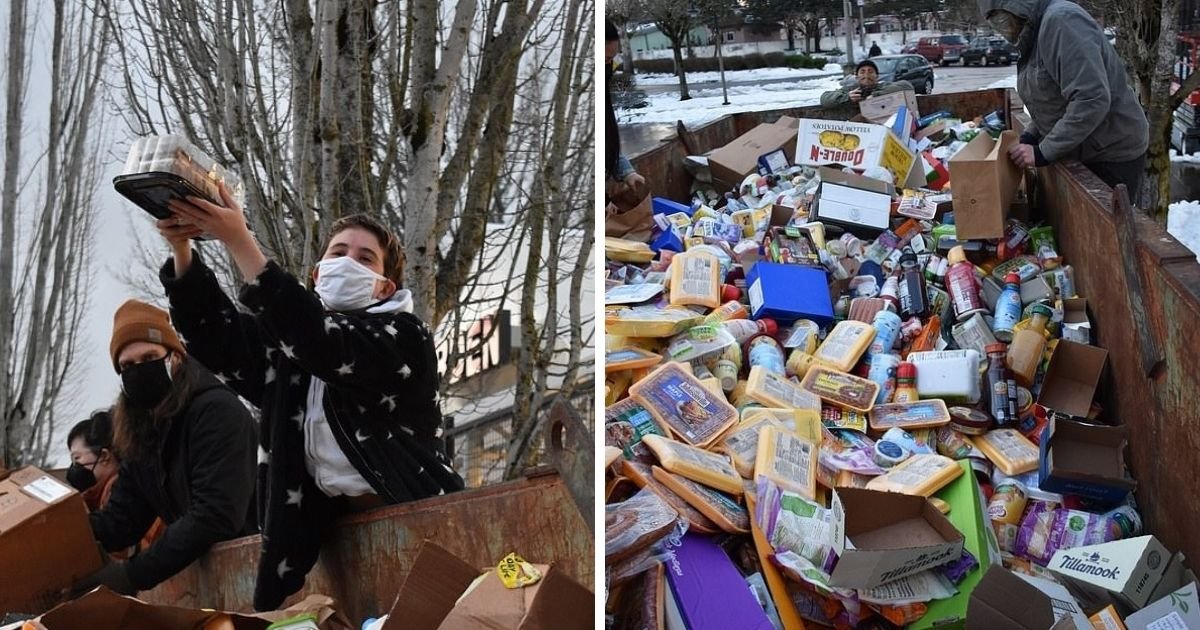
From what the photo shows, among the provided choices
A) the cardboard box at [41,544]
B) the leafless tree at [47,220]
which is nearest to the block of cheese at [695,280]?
the leafless tree at [47,220]

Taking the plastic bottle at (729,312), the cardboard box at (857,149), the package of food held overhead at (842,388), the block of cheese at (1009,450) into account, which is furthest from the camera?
the cardboard box at (857,149)

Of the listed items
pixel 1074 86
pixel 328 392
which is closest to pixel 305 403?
pixel 328 392

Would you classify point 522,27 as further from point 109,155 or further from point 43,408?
point 43,408

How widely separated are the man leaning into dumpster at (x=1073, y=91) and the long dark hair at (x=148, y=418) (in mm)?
2583

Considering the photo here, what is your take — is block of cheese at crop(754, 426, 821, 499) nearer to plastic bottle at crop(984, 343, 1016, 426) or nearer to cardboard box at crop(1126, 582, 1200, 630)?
plastic bottle at crop(984, 343, 1016, 426)

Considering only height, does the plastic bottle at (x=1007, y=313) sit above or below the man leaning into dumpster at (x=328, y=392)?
below

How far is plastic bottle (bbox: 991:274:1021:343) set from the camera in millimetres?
2955

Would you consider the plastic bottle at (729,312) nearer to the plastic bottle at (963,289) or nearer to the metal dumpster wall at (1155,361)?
the plastic bottle at (963,289)

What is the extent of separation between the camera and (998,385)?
2650 mm

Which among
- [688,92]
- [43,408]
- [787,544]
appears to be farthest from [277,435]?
[688,92]

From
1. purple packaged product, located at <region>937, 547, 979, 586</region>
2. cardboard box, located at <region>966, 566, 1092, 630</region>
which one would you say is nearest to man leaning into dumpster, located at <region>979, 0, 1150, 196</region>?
purple packaged product, located at <region>937, 547, 979, 586</region>

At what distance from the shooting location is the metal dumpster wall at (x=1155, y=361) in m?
1.98

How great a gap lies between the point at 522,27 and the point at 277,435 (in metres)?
0.86

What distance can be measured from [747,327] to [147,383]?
5.35ft
